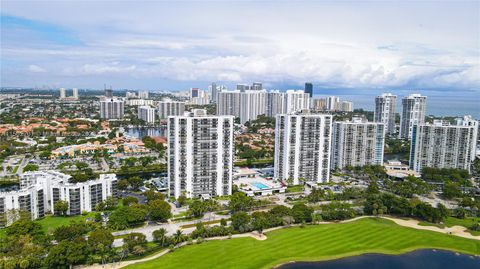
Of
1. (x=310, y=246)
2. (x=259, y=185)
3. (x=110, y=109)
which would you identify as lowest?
(x=310, y=246)

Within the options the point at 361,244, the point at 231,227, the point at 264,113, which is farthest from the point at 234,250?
the point at 264,113

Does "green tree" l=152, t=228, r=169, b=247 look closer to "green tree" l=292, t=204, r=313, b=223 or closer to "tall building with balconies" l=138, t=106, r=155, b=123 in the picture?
"green tree" l=292, t=204, r=313, b=223

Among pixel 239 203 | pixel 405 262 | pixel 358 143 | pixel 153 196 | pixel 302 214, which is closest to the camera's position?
pixel 405 262

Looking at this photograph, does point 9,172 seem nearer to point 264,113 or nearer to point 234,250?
point 234,250

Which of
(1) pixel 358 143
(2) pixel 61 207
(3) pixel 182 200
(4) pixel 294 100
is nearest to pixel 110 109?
(4) pixel 294 100

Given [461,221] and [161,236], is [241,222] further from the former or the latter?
[461,221]
